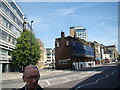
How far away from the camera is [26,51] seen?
119ft

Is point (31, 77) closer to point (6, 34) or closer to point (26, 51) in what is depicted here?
point (26, 51)

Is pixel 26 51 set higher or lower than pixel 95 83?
higher

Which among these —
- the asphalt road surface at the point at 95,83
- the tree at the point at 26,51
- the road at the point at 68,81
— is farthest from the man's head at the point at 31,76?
the tree at the point at 26,51

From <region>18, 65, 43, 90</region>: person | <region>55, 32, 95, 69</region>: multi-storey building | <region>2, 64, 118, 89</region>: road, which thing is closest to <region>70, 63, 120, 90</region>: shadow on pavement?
<region>2, 64, 118, 89</region>: road

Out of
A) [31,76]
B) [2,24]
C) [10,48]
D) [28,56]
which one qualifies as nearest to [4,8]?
[2,24]

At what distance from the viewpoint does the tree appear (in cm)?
3603

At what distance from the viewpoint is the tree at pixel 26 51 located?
118ft

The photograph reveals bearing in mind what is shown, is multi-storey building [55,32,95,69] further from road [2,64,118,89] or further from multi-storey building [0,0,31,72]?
road [2,64,118,89]

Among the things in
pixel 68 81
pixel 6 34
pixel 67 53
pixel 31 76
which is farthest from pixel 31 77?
pixel 67 53

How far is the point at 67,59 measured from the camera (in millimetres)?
52781

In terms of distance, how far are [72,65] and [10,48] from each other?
71.3 ft

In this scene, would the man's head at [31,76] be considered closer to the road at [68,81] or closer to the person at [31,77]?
the person at [31,77]

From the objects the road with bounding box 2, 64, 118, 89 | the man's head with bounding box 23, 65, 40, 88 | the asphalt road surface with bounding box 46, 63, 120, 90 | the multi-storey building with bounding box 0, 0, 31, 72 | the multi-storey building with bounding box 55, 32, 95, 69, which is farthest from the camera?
the multi-storey building with bounding box 55, 32, 95, 69

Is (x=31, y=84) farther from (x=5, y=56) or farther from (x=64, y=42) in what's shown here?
(x=64, y=42)
